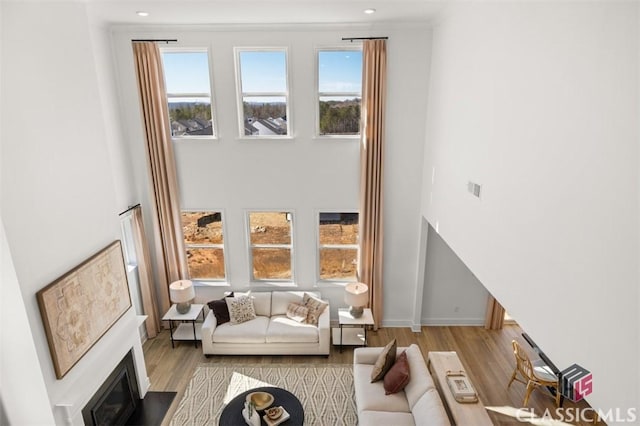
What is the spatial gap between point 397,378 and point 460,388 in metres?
0.76

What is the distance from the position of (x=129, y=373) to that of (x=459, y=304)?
5.59m

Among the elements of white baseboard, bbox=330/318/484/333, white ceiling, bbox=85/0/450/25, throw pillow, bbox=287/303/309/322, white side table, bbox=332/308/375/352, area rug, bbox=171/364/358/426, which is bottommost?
area rug, bbox=171/364/358/426

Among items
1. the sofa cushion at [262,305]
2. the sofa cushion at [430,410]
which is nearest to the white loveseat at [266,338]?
the sofa cushion at [262,305]

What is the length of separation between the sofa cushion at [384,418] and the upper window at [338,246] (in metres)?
2.75

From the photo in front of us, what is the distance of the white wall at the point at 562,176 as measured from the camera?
1936 millimetres

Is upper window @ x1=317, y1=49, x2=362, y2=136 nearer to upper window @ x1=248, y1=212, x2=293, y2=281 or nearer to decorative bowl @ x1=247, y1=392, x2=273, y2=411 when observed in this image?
upper window @ x1=248, y1=212, x2=293, y2=281

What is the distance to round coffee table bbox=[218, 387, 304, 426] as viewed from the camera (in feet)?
14.8

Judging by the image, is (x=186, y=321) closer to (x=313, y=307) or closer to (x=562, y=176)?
(x=313, y=307)

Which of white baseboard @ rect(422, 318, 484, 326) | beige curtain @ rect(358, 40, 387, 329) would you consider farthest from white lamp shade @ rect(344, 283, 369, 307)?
white baseboard @ rect(422, 318, 484, 326)

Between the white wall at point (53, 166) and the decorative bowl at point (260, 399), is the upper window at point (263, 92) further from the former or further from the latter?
the decorative bowl at point (260, 399)

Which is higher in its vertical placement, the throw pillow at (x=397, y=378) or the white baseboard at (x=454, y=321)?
the throw pillow at (x=397, y=378)

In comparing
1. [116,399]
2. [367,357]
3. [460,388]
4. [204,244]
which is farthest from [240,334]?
[460,388]

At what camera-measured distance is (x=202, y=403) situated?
5.33 meters

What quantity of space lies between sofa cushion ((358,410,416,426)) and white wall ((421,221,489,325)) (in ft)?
9.18
